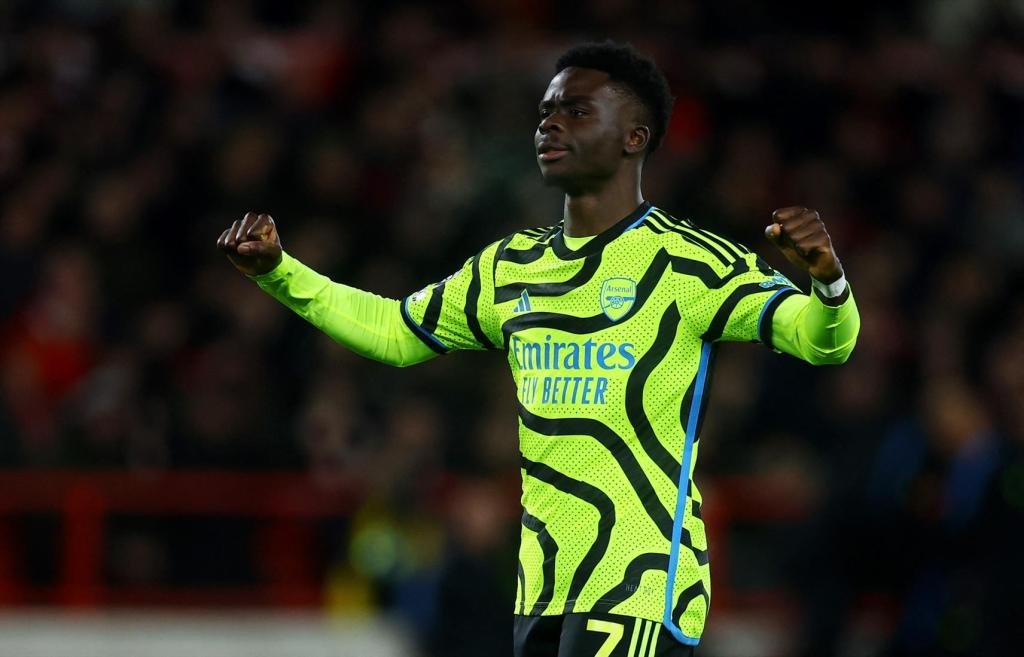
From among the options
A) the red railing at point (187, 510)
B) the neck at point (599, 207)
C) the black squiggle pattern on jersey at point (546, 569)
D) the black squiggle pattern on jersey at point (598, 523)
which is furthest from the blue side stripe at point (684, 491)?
the red railing at point (187, 510)

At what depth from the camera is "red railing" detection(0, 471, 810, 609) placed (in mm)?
9242

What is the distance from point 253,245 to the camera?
4.73 m

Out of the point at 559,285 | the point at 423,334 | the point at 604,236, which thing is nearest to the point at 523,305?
the point at 559,285

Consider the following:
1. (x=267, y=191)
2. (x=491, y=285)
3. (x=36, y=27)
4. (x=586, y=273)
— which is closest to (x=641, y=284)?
Answer: (x=586, y=273)

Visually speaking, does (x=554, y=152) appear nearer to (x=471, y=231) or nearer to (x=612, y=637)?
(x=612, y=637)

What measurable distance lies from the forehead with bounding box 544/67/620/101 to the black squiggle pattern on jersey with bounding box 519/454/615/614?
98cm

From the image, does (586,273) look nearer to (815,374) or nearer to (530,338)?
(530,338)

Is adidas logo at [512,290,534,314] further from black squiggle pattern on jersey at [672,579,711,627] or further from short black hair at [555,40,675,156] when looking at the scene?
black squiggle pattern on jersey at [672,579,711,627]

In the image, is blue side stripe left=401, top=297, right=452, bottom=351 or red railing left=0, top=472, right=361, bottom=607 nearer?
blue side stripe left=401, top=297, right=452, bottom=351

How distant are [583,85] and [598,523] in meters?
1.14

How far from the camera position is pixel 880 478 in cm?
823

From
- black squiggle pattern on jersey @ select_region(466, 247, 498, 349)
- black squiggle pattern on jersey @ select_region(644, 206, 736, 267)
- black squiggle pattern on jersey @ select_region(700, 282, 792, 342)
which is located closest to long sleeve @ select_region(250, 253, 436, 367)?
black squiggle pattern on jersey @ select_region(466, 247, 498, 349)

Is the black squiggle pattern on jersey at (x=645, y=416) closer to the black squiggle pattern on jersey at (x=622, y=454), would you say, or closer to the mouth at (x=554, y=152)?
the black squiggle pattern on jersey at (x=622, y=454)

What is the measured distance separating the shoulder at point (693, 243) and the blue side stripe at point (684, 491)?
0.22 m
